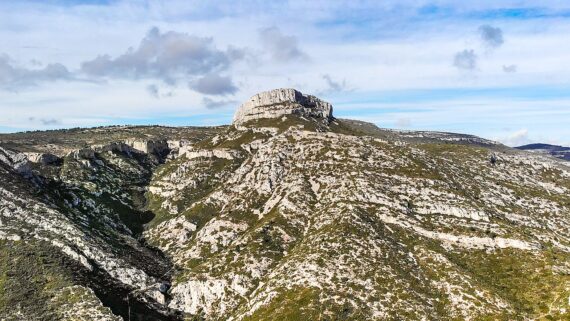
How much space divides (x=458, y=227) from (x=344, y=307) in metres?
55.6

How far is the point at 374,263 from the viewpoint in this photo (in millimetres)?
122812

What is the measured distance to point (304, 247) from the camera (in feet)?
441

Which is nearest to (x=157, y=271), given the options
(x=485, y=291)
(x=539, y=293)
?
(x=485, y=291)

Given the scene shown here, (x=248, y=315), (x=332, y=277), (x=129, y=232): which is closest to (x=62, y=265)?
(x=129, y=232)

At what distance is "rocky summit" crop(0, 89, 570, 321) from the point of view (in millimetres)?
111125

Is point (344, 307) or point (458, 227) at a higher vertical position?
point (458, 227)

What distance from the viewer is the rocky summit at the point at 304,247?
365 ft

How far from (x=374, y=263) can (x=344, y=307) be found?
20.4m

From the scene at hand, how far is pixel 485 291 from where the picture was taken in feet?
357

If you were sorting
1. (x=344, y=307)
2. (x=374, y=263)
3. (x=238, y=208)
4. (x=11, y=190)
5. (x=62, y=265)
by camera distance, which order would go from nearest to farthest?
(x=344, y=307)
(x=374, y=263)
(x=62, y=265)
(x=11, y=190)
(x=238, y=208)

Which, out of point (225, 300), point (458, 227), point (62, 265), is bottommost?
Result: point (225, 300)

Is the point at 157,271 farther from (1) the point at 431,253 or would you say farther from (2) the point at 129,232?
(1) the point at 431,253

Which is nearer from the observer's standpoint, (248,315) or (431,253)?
(248,315)

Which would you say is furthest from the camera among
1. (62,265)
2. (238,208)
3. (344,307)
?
(238,208)
